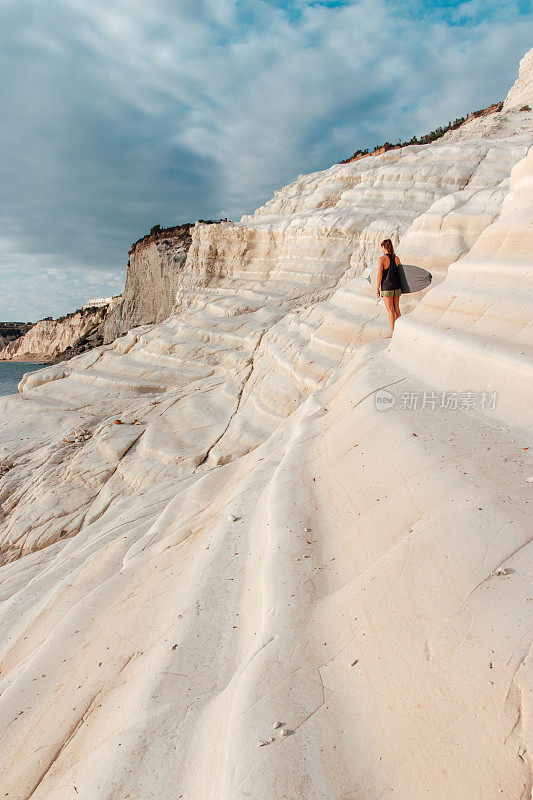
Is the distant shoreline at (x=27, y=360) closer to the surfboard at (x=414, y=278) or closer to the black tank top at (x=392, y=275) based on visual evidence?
the surfboard at (x=414, y=278)

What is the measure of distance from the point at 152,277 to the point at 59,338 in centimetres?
2376

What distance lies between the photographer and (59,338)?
47.1 metres

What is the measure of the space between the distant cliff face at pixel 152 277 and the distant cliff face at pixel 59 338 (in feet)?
20.9

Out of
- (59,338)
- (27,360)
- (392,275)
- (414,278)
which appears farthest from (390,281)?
(27,360)

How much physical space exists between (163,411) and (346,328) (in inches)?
148

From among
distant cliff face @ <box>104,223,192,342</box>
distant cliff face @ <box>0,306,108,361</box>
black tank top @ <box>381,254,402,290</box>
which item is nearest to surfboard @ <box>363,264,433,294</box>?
black tank top @ <box>381,254,402,290</box>

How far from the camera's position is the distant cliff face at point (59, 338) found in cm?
3847

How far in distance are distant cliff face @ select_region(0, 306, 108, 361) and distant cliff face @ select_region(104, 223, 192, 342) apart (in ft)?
20.9

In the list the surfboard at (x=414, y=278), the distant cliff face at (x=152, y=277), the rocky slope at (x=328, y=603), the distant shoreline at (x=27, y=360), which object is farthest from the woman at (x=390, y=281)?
the distant shoreline at (x=27, y=360)

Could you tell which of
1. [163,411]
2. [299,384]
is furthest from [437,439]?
[163,411]

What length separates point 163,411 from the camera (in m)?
8.25

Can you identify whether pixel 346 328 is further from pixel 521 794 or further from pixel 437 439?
pixel 521 794

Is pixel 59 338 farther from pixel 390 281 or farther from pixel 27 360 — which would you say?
pixel 390 281

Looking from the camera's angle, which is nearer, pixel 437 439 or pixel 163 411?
pixel 437 439
